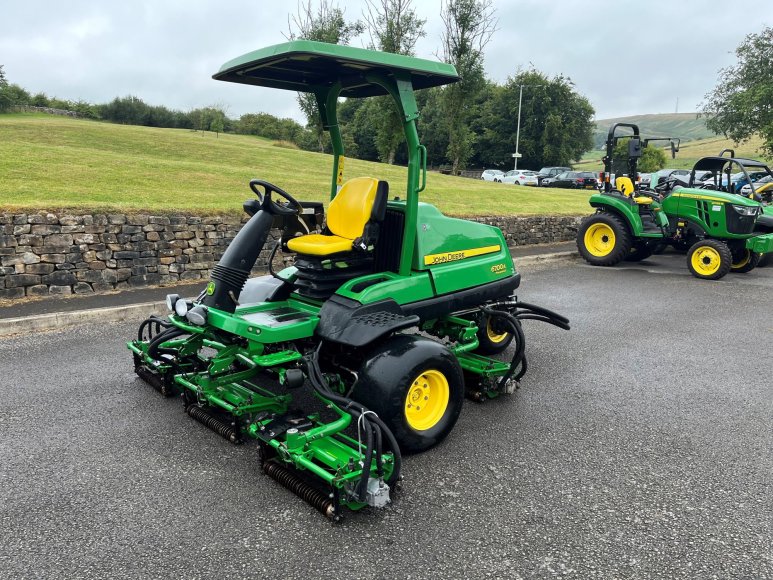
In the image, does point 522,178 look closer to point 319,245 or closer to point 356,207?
point 356,207

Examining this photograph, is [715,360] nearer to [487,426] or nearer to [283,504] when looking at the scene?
[487,426]

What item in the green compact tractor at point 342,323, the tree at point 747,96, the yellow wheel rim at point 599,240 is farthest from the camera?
the tree at point 747,96

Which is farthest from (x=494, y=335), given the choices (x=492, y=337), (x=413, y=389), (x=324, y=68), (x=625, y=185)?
(x=625, y=185)

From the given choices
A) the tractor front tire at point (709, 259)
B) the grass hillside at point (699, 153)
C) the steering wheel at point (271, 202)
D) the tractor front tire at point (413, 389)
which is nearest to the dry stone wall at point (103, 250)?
the steering wheel at point (271, 202)

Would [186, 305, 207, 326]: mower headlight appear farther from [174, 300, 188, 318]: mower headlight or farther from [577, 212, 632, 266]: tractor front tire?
[577, 212, 632, 266]: tractor front tire

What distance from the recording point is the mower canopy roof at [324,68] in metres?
3.53

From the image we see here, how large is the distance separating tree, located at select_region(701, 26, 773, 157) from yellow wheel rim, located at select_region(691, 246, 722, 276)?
84.1 ft

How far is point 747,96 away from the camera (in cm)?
3278

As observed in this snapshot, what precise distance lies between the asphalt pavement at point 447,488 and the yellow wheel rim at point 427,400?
0.71ft

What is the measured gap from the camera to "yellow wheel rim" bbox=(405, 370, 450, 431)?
147 inches

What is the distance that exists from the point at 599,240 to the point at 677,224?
1.40m

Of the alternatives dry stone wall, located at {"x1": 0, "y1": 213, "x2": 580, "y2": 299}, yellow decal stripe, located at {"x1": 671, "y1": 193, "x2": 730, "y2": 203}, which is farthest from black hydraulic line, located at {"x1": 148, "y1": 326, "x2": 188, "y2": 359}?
yellow decal stripe, located at {"x1": 671, "y1": 193, "x2": 730, "y2": 203}

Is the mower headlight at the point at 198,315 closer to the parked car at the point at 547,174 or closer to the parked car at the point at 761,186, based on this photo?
the parked car at the point at 761,186

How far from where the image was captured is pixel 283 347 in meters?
3.90
